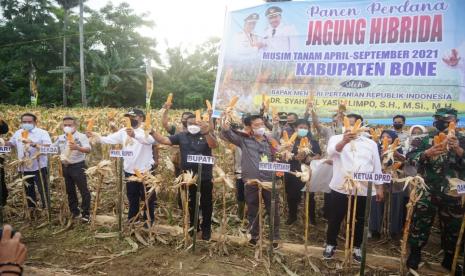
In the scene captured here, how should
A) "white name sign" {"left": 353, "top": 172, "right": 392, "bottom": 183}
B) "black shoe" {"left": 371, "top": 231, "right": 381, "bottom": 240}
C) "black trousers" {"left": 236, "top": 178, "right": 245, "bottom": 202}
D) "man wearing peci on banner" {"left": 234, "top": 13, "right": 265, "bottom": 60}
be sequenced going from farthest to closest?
"man wearing peci on banner" {"left": 234, "top": 13, "right": 265, "bottom": 60}, "black trousers" {"left": 236, "top": 178, "right": 245, "bottom": 202}, "black shoe" {"left": 371, "top": 231, "right": 381, "bottom": 240}, "white name sign" {"left": 353, "top": 172, "right": 392, "bottom": 183}

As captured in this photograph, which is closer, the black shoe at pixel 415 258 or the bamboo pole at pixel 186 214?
the black shoe at pixel 415 258

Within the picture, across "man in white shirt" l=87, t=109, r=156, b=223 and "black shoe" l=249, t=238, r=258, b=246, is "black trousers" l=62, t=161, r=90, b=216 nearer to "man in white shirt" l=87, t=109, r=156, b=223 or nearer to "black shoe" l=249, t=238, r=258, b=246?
"man in white shirt" l=87, t=109, r=156, b=223

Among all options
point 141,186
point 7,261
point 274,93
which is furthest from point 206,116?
point 7,261

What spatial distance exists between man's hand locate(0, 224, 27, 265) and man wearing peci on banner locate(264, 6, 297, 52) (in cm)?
571

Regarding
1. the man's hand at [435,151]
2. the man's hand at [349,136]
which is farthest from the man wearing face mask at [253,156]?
the man's hand at [435,151]

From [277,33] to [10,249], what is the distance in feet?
19.3

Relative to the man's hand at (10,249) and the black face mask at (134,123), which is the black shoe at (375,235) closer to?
the black face mask at (134,123)

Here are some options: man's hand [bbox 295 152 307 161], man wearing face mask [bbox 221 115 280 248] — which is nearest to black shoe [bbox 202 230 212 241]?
man wearing face mask [bbox 221 115 280 248]

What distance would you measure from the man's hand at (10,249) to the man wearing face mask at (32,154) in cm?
420

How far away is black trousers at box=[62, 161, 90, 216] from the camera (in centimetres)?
544


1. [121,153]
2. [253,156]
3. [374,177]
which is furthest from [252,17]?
[374,177]

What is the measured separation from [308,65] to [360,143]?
267 centimetres

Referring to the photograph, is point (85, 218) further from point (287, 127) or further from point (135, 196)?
point (287, 127)

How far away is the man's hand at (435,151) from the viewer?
351 centimetres
